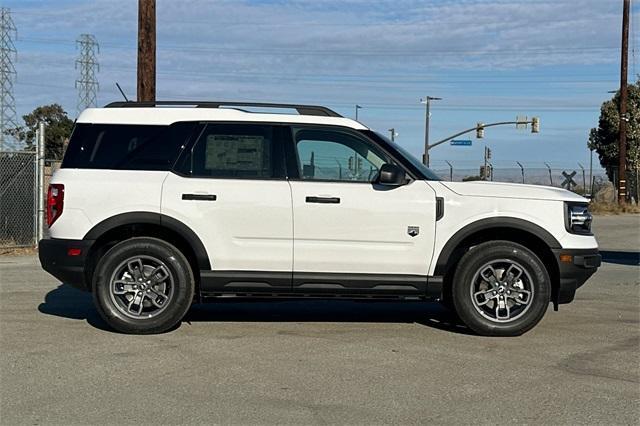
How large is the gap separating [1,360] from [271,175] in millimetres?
2824

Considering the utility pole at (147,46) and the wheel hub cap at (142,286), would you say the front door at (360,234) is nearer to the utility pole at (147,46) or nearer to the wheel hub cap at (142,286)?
the wheel hub cap at (142,286)

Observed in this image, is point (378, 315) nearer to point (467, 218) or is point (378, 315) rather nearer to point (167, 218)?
point (467, 218)

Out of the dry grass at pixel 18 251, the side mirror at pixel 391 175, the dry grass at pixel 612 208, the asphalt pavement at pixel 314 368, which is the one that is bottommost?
the asphalt pavement at pixel 314 368

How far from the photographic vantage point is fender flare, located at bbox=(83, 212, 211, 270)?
7.18 m

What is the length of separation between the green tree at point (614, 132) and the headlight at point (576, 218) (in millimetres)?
41212

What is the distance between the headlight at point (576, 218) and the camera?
7.32 meters

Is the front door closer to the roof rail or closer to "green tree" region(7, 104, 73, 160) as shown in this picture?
the roof rail

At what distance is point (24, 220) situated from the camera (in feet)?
48.0

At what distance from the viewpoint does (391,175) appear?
23.2 ft

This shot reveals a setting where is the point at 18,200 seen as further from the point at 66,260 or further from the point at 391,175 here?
the point at 391,175

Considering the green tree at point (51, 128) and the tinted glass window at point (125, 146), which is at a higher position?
the green tree at point (51, 128)

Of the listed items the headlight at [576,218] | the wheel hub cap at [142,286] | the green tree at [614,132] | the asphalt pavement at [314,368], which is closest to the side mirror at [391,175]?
the asphalt pavement at [314,368]

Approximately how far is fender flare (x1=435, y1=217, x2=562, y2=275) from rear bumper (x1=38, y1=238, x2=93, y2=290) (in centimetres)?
334

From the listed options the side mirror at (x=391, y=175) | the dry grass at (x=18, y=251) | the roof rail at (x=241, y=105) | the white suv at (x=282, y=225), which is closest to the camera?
the side mirror at (x=391, y=175)
